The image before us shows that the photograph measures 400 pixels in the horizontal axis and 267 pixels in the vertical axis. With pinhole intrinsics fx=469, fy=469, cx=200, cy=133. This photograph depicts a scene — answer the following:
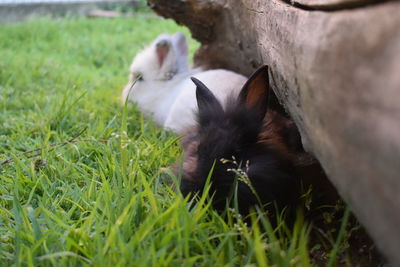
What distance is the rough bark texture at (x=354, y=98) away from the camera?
110cm

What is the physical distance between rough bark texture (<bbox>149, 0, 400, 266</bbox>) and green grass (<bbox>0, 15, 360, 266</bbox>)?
1.02 ft

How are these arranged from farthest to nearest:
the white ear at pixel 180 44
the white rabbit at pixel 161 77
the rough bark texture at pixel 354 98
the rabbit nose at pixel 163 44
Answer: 1. the white ear at pixel 180 44
2. the rabbit nose at pixel 163 44
3. the white rabbit at pixel 161 77
4. the rough bark texture at pixel 354 98

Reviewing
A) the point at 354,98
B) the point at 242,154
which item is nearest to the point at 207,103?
the point at 242,154

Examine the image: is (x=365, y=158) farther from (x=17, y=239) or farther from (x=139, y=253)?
(x=17, y=239)

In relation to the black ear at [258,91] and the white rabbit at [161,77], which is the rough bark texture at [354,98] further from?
the white rabbit at [161,77]

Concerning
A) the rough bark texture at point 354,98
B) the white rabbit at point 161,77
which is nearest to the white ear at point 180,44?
the white rabbit at point 161,77

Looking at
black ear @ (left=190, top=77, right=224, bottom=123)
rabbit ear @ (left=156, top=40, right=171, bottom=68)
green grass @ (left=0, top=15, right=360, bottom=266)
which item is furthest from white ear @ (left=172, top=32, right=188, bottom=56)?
black ear @ (left=190, top=77, right=224, bottom=123)

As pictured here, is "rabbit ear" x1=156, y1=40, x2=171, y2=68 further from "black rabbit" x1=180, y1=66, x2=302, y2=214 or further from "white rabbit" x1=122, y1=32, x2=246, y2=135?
"black rabbit" x1=180, y1=66, x2=302, y2=214

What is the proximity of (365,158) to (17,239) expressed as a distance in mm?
1241

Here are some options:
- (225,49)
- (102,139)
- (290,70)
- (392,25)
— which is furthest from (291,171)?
(225,49)

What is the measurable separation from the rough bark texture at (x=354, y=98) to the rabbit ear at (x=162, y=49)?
7.55 ft

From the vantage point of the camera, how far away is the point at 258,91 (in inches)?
85.7

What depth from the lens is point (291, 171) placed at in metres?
2.08

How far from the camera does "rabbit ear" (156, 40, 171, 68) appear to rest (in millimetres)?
4146
